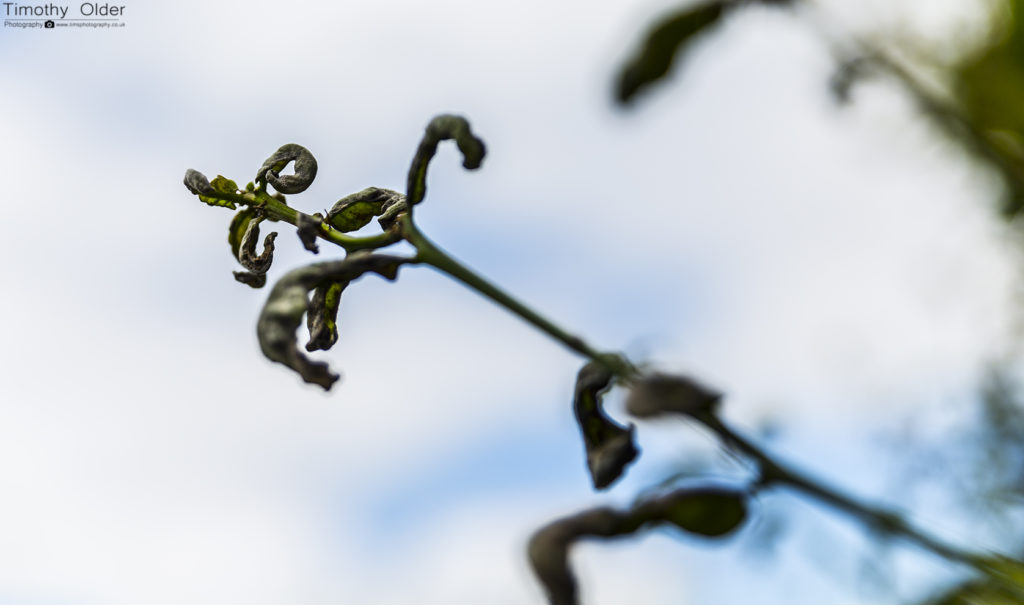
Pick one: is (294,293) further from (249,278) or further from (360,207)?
(249,278)

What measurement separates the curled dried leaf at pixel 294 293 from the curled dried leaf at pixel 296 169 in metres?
0.37

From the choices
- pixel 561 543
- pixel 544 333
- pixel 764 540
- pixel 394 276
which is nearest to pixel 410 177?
pixel 394 276

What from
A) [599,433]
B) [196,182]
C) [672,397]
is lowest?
[599,433]

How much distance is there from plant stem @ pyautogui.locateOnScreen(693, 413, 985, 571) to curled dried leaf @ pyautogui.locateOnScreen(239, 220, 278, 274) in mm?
758

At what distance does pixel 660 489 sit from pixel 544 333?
0.58ft

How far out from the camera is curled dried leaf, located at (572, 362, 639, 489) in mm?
850

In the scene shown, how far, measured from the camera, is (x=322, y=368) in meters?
0.98

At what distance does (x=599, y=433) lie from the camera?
0.92 metres

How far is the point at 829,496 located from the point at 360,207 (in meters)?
0.77

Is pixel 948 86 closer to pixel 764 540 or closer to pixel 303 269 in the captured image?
pixel 764 540

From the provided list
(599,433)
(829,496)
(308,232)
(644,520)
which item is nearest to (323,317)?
(308,232)

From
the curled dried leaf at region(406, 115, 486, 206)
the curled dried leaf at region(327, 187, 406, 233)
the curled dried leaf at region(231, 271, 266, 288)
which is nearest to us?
the curled dried leaf at region(406, 115, 486, 206)

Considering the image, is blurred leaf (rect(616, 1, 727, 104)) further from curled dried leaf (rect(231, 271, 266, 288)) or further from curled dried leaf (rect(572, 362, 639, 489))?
curled dried leaf (rect(231, 271, 266, 288))

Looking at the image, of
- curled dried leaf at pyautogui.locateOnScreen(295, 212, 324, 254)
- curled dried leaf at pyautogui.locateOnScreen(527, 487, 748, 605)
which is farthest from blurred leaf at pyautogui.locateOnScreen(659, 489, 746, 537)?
curled dried leaf at pyautogui.locateOnScreen(295, 212, 324, 254)
